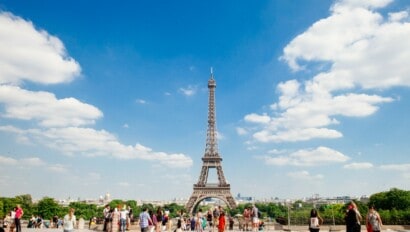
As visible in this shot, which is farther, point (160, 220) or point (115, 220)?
point (115, 220)

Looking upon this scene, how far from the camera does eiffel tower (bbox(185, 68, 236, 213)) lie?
249ft

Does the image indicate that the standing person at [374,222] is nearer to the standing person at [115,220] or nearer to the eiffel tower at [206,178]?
the standing person at [115,220]

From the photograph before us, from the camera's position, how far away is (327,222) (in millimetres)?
40875

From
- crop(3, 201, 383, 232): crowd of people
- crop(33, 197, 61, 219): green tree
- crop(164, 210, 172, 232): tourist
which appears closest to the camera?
crop(3, 201, 383, 232): crowd of people

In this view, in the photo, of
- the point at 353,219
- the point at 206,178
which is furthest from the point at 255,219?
the point at 206,178

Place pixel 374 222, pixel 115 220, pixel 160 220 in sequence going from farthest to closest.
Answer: pixel 115 220 < pixel 160 220 < pixel 374 222

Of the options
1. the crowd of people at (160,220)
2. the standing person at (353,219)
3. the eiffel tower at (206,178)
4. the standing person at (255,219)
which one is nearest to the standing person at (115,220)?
the crowd of people at (160,220)

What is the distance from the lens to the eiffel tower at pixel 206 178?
75.9 m

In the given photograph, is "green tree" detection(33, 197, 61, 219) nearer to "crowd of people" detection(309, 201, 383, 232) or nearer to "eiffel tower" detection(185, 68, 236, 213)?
"eiffel tower" detection(185, 68, 236, 213)

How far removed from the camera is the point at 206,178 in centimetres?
7900

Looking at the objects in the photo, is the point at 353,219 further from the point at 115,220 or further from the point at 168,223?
the point at 168,223

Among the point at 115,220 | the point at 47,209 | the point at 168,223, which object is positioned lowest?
the point at 47,209

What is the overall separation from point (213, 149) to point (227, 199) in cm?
1098

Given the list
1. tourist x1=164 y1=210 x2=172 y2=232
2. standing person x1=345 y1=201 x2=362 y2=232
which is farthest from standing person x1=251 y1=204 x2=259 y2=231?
standing person x1=345 y1=201 x2=362 y2=232
